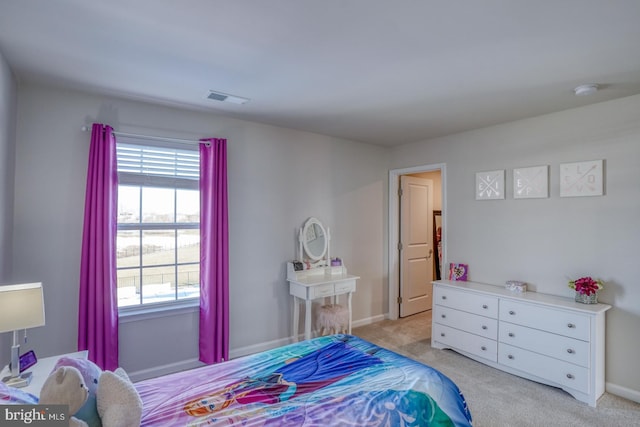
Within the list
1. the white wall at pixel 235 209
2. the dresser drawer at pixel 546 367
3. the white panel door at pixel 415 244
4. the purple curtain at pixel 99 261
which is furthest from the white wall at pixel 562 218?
the purple curtain at pixel 99 261

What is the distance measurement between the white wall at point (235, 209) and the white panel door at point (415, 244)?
0.33m

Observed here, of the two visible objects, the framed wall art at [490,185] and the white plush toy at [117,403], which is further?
the framed wall art at [490,185]

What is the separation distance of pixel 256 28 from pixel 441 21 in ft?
3.23

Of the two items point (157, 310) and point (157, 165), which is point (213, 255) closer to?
point (157, 310)

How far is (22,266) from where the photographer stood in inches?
95.0

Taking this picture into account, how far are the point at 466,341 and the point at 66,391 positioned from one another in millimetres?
3370

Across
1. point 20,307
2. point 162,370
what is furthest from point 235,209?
point 20,307

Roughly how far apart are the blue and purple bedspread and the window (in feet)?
A: 4.53

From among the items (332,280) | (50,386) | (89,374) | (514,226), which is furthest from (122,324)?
(514,226)

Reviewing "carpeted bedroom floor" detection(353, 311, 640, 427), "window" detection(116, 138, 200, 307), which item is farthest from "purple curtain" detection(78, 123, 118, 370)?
"carpeted bedroom floor" detection(353, 311, 640, 427)

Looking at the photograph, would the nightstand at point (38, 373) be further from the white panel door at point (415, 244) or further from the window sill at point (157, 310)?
the white panel door at point (415, 244)

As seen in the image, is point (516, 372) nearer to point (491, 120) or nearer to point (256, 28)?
point (491, 120)

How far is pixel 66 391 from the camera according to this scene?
3.90 feet

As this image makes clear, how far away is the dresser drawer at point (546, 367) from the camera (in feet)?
8.43
